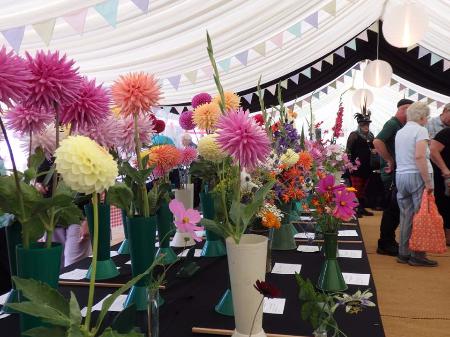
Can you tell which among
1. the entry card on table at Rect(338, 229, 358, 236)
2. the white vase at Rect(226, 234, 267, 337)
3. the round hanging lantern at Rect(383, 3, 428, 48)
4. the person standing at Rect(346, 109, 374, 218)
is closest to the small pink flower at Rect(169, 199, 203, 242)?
the white vase at Rect(226, 234, 267, 337)

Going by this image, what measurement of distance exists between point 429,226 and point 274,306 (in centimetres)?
178

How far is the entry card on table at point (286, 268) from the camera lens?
1.18m

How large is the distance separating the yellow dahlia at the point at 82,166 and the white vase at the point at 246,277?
31cm

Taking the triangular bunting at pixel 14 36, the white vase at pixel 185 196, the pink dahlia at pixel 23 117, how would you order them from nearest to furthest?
the pink dahlia at pixel 23 117, the white vase at pixel 185 196, the triangular bunting at pixel 14 36

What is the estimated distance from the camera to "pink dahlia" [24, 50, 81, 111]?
521 millimetres

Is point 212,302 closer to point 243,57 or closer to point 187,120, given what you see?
point 187,120

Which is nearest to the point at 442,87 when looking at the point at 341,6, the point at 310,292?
the point at 341,6

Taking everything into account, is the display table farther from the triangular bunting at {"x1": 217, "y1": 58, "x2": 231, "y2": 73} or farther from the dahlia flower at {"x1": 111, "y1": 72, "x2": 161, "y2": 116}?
the triangular bunting at {"x1": 217, "y1": 58, "x2": 231, "y2": 73}

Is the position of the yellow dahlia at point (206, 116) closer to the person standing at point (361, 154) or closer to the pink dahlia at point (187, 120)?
the pink dahlia at point (187, 120)

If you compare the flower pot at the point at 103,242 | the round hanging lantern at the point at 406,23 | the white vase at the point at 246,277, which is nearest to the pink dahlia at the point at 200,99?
the flower pot at the point at 103,242

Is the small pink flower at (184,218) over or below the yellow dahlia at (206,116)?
below

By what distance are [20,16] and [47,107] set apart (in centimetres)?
141

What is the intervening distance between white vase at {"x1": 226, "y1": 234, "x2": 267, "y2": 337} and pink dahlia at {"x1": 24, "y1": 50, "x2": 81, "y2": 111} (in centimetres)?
33

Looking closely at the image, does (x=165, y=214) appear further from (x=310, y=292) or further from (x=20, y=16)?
(x=20, y=16)
